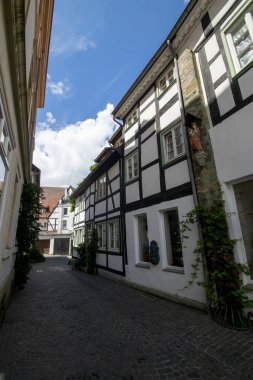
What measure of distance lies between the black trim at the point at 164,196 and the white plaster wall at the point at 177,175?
13 cm

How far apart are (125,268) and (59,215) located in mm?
24260

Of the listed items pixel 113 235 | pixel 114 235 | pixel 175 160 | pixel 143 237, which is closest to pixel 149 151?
pixel 175 160

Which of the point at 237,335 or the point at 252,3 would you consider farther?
the point at 252,3

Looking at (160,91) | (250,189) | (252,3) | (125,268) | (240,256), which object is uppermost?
(160,91)

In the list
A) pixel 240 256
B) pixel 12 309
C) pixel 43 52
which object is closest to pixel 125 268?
pixel 12 309

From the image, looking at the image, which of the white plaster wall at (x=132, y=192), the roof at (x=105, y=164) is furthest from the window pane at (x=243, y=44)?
the roof at (x=105, y=164)

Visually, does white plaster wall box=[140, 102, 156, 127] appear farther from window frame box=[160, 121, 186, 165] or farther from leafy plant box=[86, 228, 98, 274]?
leafy plant box=[86, 228, 98, 274]

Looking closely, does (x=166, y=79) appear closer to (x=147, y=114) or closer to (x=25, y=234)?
(x=147, y=114)

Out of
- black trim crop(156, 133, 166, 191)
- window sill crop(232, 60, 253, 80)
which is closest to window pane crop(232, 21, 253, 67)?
window sill crop(232, 60, 253, 80)

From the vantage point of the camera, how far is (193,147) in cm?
520

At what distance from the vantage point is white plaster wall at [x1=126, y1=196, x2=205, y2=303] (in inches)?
202

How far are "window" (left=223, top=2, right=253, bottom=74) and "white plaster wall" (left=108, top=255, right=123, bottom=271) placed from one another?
24.5 ft

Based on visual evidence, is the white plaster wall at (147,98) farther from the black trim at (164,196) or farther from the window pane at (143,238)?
the window pane at (143,238)

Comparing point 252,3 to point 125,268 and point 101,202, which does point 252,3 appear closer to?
point 125,268
